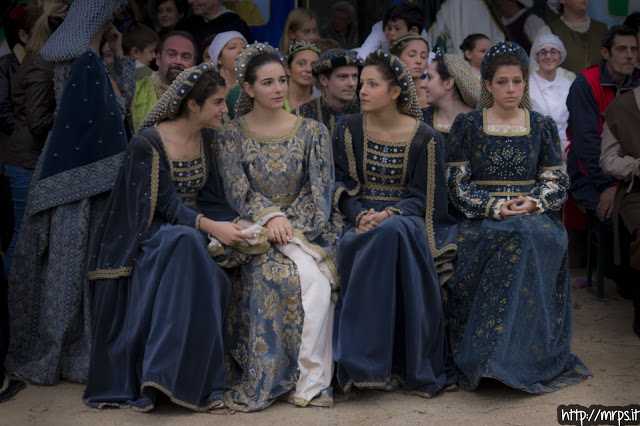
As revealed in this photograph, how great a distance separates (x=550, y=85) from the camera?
23.2ft

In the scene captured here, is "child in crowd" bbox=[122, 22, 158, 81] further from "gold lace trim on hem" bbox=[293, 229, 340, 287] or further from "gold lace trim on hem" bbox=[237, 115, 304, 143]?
"gold lace trim on hem" bbox=[293, 229, 340, 287]

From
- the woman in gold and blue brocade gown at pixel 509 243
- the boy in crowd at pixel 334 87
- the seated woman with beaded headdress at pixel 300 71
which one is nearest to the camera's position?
the woman in gold and blue brocade gown at pixel 509 243

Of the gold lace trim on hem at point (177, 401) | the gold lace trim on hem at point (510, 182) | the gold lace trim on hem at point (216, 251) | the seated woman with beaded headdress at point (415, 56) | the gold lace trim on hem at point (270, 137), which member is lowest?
the gold lace trim on hem at point (177, 401)

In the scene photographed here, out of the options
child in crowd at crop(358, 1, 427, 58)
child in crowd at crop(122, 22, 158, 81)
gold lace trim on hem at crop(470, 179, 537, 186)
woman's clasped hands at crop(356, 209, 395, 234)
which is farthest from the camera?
child in crowd at crop(358, 1, 427, 58)

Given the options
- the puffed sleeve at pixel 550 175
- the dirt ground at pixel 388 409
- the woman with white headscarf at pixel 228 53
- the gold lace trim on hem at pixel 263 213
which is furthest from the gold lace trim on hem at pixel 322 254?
the woman with white headscarf at pixel 228 53

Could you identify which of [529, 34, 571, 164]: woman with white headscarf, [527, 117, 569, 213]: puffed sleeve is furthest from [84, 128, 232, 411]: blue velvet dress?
[529, 34, 571, 164]: woman with white headscarf

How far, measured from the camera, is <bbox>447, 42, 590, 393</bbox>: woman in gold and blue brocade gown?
15.1 ft

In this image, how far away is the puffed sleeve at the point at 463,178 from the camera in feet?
16.1

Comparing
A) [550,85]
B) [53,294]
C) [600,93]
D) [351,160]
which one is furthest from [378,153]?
[550,85]

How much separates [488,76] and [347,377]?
5.90 feet

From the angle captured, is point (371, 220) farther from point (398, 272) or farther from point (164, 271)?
point (164, 271)

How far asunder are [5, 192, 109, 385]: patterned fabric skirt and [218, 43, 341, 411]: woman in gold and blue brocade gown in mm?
787

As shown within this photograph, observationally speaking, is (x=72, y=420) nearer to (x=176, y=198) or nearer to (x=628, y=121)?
(x=176, y=198)

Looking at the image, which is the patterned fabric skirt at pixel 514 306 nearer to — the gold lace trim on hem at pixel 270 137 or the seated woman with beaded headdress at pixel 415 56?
the gold lace trim on hem at pixel 270 137
